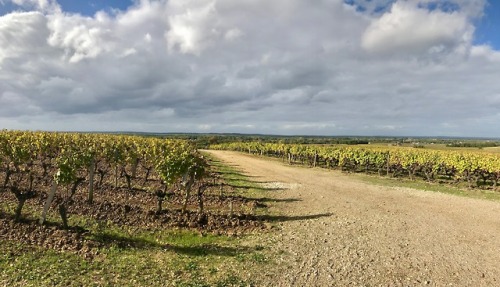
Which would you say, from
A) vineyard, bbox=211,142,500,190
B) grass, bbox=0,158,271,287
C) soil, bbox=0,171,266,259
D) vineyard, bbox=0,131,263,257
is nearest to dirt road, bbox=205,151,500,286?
grass, bbox=0,158,271,287

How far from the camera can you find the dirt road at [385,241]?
11133 millimetres

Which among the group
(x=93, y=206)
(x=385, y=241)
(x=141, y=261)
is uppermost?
(x=93, y=206)

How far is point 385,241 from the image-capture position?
14.5 m

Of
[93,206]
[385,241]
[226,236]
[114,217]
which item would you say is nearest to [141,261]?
[226,236]

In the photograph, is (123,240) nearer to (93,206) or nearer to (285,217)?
(93,206)

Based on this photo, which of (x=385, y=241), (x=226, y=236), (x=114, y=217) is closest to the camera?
(x=226, y=236)

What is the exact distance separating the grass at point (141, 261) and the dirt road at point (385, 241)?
50.1 inches

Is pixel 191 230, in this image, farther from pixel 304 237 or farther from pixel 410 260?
pixel 410 260

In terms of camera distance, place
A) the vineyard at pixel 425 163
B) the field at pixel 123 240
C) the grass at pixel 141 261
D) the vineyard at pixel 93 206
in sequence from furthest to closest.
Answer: the vineyard at pixel 425 163
the vineyard at pixel 93 206
the field at pixel 123 240
the grass at pixel 141 261

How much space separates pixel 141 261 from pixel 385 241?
959 centimetres

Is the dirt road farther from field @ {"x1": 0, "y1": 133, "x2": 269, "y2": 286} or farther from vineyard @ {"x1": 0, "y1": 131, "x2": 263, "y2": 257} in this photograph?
vineyard @ {"x1": 0, "y1": 131, "x2": 263, "y2": 257}

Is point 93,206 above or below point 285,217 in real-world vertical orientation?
above

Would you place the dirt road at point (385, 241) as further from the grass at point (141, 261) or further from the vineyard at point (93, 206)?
the vineyard at point (93, 206)

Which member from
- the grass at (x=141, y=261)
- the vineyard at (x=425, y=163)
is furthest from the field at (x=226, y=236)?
the vineyard at (x=425, y=163)
